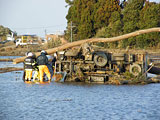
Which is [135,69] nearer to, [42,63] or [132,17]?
[42,63]

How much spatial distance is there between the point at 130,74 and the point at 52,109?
11384mm

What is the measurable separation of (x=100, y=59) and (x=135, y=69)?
2925mm

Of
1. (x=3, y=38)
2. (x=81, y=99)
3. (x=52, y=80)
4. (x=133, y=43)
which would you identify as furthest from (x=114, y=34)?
(x=3, y=38)

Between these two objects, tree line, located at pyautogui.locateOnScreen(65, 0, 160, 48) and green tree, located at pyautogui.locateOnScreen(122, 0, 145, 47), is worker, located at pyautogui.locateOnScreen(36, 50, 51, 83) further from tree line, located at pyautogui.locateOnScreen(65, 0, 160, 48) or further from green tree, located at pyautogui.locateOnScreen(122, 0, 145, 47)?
green tree, located at pyautogui.locateOnScreen(122, 0, 145, 47)

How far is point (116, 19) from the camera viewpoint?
79250 millimetres

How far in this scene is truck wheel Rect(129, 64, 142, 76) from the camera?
99.2 ft

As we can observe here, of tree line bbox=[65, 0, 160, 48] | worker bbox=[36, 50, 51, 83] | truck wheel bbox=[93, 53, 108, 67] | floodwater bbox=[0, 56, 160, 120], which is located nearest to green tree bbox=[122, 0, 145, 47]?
tree line bbox=[65, 0, 160, 48]

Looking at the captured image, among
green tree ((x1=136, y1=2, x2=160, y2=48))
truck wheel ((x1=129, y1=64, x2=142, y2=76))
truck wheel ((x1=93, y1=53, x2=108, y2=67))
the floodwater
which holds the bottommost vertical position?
the floodwater

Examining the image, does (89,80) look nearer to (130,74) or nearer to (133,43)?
(130,74)

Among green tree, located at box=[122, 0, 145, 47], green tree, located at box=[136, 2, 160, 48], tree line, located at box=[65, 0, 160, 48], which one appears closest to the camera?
green tree, located at box=[136, 2, 160, 48]

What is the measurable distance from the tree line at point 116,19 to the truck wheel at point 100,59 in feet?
115

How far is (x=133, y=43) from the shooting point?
232 feet

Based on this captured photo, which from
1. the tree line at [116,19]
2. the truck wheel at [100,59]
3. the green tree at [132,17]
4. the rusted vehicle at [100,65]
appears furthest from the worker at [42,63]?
the green tree at [132,17]

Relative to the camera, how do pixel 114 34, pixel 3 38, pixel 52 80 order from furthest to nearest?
pixel 3 38 < pixel 114 34 < pixel 52 80
